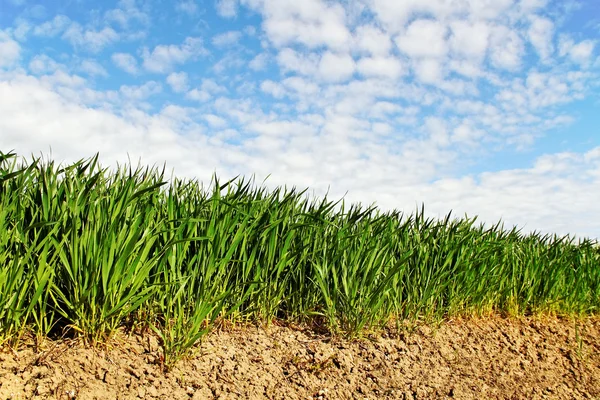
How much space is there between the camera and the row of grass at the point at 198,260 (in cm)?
246

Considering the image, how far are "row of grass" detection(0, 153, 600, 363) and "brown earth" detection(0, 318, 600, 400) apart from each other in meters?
0.12

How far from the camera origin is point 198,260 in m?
2.77

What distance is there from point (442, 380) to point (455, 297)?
36.7 inches

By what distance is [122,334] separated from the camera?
8.91ft

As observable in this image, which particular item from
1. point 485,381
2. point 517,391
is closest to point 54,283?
point 485,381

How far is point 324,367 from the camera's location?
299cm

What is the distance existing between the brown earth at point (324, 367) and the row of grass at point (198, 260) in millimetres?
125

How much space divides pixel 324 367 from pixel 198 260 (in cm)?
97

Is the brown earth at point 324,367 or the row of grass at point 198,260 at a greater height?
the row of grass at point 198,260

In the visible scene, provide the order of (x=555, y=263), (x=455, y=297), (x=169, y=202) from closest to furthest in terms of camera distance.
Answer: (x=169, y=202) → (x=455, y=297) → (x=555, y=263)

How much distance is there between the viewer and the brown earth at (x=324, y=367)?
2396 millimetres

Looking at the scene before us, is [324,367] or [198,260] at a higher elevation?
[198,260]

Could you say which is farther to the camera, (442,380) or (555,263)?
(555,263)

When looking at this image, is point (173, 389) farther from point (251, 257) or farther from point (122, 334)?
Answer: point (251, 257)
